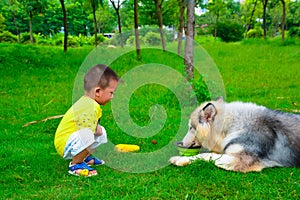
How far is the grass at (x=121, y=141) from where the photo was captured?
3.84 m

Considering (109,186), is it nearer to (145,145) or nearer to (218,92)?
(145,145)

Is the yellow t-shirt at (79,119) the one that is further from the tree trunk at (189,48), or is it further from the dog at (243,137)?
the tree trunk at (189,48)

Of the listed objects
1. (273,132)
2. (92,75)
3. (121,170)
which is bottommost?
(121,170)

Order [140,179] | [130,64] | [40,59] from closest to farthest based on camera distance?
[140,179], [130,64], [40,59]

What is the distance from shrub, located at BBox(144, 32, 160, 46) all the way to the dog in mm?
4265

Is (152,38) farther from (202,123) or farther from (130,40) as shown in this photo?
(202,123)

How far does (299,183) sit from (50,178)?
106 inches

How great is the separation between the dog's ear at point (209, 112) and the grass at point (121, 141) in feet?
2.00

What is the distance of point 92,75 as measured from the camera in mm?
4578

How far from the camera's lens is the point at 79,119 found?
14.3ft

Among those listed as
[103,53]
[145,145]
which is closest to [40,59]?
[103,53]

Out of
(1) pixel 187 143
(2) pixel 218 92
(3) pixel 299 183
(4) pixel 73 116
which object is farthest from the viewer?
(2) pixel 218 92

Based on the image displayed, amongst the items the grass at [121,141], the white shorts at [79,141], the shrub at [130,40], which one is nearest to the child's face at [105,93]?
the white shorts at [79,141]

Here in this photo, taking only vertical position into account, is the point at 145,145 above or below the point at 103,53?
below
